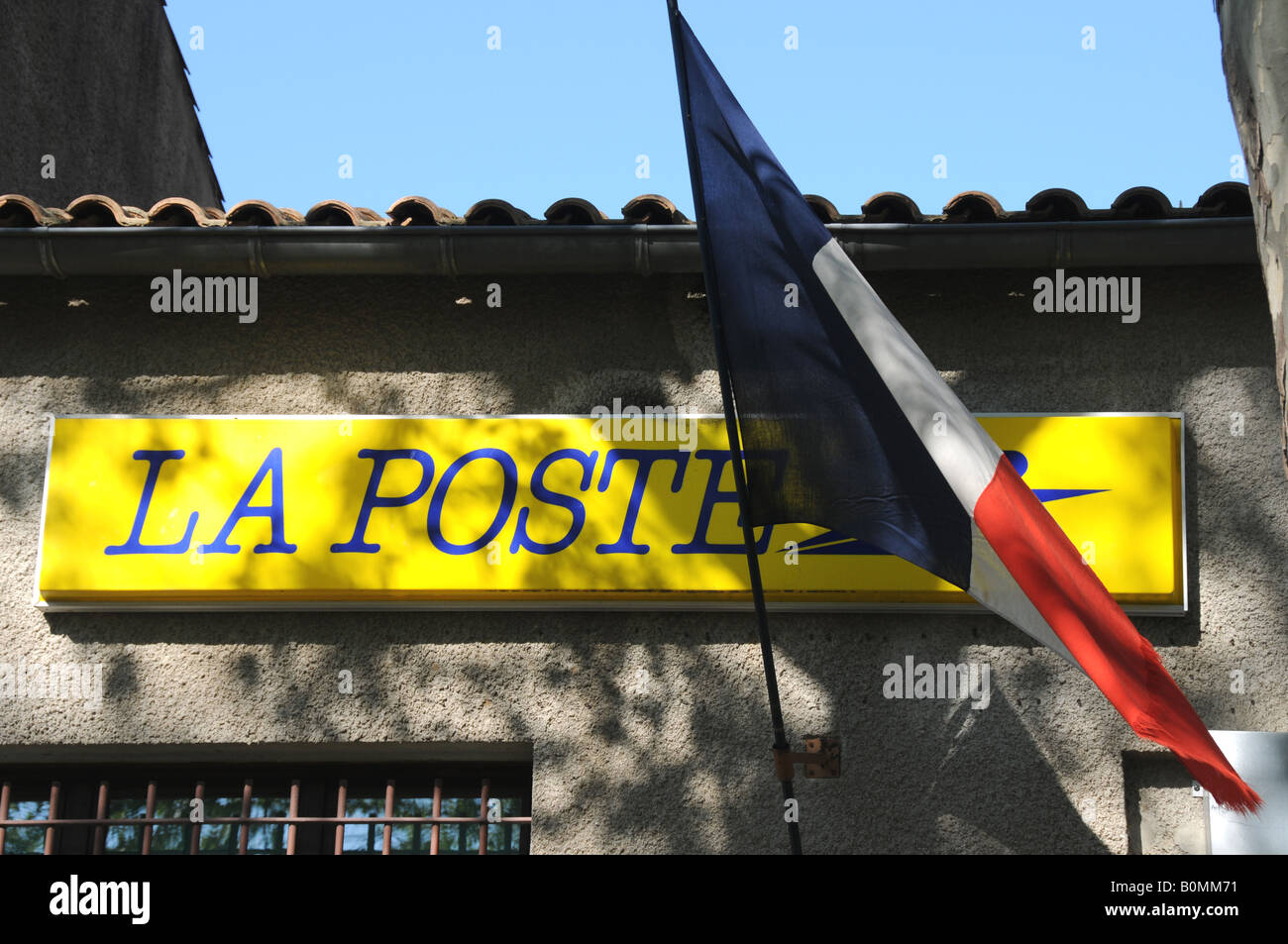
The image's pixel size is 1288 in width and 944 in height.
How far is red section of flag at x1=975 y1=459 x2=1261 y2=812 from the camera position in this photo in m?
3.65

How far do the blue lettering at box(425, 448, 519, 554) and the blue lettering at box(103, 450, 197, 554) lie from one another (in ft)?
3.43

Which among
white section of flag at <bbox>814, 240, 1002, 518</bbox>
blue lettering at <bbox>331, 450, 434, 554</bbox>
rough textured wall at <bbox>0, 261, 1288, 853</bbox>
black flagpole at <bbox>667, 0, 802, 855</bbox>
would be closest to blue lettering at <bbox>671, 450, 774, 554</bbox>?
rough textured wall at <bbox>0, 261, 1288, 853</bbox>

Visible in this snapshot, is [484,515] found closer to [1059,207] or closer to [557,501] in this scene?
[557,501]

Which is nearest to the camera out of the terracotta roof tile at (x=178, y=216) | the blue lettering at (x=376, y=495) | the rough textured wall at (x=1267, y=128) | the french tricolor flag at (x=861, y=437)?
the rough textured wall at (x=1267, y=128)

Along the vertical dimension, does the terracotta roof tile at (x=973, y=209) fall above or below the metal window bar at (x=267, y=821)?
above

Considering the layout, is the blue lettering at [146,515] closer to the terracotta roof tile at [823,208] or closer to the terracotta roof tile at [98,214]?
the terracotta roof tile at [98,214]

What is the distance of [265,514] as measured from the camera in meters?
5.51

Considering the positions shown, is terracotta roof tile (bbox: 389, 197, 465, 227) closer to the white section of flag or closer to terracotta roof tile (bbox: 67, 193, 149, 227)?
terracotta roof tile (bbox: 67, 193, 149, 227)

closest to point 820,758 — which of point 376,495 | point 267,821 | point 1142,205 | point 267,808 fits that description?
point 376,495

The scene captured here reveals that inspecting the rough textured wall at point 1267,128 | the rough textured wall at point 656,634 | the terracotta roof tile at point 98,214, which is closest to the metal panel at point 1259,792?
the rough textured wall at point 656,634

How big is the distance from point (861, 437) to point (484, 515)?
1963 mm

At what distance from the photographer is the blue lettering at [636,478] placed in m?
5.46
